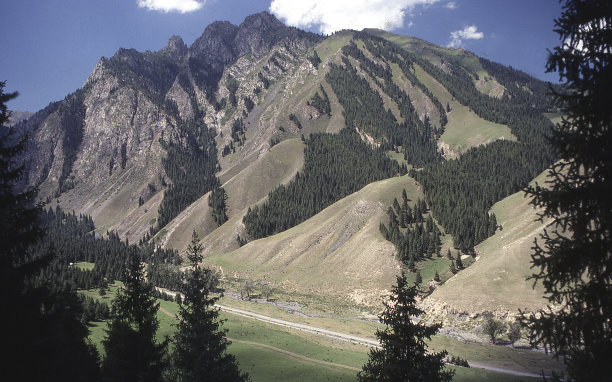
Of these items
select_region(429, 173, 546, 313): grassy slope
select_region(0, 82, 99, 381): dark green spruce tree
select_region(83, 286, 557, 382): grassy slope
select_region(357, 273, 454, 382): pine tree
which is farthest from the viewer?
select_region(429, 173, 546, 313): grassy slope

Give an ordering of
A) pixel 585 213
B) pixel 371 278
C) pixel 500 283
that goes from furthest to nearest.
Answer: pixel 371 278 < pixel 500 283 < pixel 585 213

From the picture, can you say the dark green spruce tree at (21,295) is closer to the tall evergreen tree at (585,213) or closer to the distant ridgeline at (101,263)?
the tall evergreen tree at (585,213)

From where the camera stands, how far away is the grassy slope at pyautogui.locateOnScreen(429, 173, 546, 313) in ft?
219

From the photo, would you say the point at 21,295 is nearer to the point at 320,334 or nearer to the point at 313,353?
the point at 313,353

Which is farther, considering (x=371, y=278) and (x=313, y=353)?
(x=371, y=278)

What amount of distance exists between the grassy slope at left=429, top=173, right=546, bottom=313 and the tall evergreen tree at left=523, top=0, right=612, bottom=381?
6527cm

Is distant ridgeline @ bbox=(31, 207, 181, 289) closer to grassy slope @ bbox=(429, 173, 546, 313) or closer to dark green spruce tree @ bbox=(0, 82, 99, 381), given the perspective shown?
grassy slope @ bbox=(429, 173, 546, 313)

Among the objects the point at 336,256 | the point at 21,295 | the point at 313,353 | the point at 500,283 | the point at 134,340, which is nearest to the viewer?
the point at 21,295

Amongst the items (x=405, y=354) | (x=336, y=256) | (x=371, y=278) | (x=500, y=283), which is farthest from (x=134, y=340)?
(x=336, y=256)

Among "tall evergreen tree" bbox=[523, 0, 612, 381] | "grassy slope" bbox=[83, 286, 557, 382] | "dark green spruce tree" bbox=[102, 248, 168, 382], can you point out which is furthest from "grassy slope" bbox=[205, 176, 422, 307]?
"tall evergreen tree" bbox=[523, 0, 612, 381]

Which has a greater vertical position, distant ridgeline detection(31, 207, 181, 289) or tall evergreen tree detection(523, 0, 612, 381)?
tall evergreen tree detection(523, 0, 612, 381)

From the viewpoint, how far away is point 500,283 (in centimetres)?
7125

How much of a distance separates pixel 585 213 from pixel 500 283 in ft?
236

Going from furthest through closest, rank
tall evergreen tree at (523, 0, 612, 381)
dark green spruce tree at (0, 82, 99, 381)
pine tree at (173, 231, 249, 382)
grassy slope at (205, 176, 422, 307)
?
grassy slope at (205, 176, 422, 307) < pine tree at (173, 231, 249, 382) < dark green spruce tree at (0, 82, 99, 381) < tall evergreen tree at (523, 0, 612, 381)
